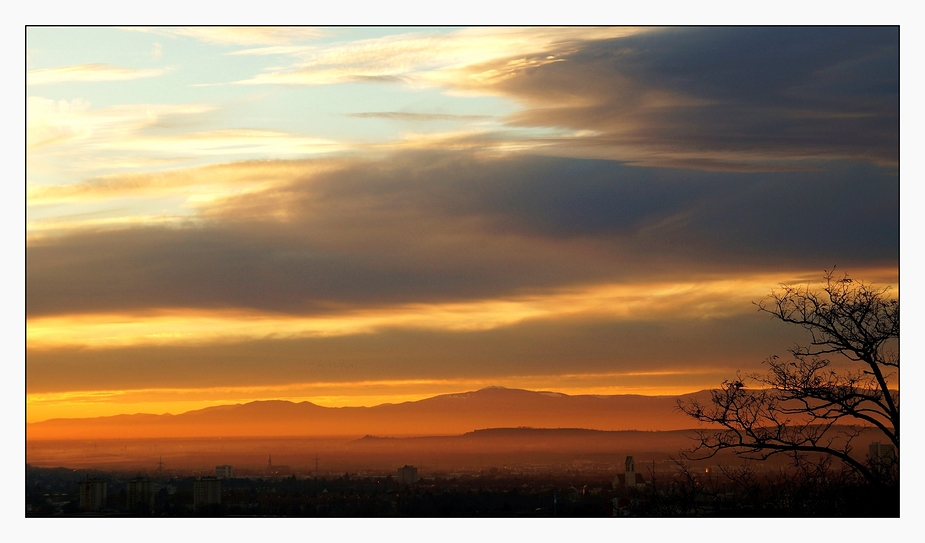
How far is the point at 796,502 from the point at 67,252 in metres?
10.4

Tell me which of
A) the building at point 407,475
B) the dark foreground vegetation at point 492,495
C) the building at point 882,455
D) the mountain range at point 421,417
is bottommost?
the dark foreground vegetation at point 492,495

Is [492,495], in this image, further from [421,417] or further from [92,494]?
[92,494]

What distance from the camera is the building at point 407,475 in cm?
1468

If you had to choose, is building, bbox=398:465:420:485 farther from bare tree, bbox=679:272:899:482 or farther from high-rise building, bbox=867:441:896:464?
high-rise building, bbox=867:441:896:464

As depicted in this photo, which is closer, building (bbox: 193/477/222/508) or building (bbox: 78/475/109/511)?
building (bbox: 78/475/109/511)

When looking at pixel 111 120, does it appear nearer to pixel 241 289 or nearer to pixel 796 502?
pixel 241 289

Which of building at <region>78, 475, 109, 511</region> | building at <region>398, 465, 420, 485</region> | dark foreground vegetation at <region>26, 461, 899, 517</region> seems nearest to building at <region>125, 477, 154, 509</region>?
dark foreground vegetation at <region>26, 461, 899, 517</region>

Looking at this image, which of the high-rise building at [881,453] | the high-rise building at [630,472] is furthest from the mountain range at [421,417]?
the high-rise building at [881,453]

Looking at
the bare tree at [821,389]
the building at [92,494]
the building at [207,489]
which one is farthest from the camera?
the building at [207,489]

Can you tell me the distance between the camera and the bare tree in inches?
541

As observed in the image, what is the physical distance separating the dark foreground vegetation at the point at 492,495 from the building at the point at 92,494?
0.13 ft

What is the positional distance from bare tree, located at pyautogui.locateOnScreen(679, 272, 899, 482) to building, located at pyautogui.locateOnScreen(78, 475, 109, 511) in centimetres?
802

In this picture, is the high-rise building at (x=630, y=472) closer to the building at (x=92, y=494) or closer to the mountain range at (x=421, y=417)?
the mountain range at (x=421, y=417)

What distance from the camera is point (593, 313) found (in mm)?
15227
